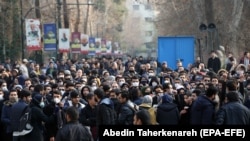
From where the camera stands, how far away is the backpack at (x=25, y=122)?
12633 millimetres

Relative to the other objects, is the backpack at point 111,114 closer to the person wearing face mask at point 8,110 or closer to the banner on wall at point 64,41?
the person wearing face mask at point 8,110

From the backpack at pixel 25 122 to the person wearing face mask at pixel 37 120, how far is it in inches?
2.4

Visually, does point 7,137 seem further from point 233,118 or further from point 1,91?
point 233,118

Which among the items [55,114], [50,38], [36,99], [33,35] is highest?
[33,35]

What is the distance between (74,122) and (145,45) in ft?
452

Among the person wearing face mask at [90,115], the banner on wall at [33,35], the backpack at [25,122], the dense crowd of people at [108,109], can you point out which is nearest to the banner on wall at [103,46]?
the banner on wall at [33,35]

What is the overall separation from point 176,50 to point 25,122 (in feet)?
62.5

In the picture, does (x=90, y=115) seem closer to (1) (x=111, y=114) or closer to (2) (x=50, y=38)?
(1) (x=111, y=114)

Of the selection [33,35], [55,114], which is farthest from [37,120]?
[33,35]

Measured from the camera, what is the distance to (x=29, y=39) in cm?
3200

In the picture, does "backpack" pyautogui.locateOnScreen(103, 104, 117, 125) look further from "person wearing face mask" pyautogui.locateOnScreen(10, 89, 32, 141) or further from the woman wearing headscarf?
"person wearing face mask" pyautogui.locateOnScreen(10, 89, 32, 141)

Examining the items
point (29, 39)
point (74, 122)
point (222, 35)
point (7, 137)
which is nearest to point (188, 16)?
point (222, 35)

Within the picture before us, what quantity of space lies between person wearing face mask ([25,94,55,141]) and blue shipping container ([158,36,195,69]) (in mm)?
18679

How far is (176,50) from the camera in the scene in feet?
102
